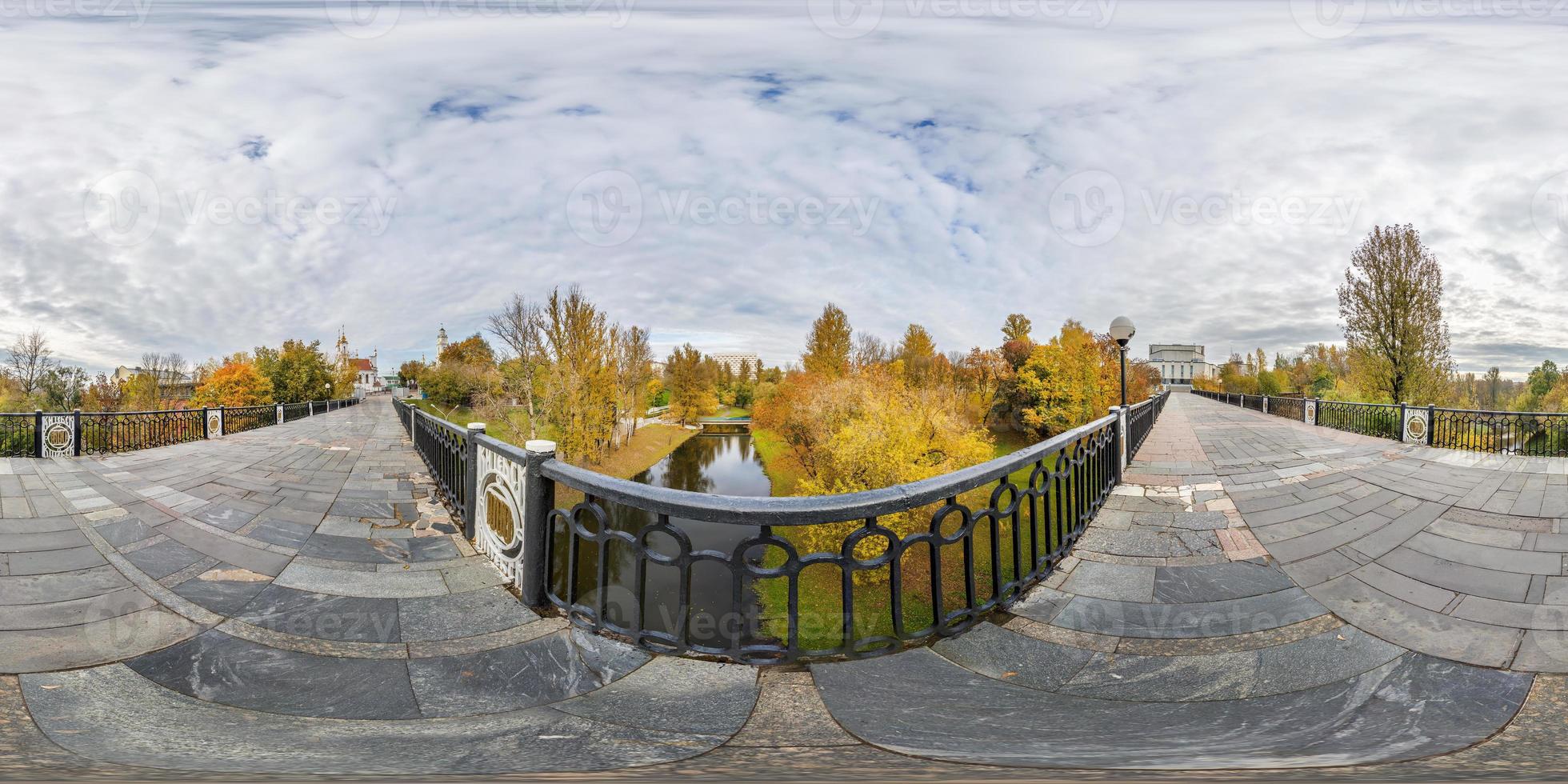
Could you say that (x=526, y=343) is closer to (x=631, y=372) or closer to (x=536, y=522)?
(x=631, y=372)

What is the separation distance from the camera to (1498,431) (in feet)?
28.6

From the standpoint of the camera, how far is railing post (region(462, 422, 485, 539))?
13.8 feet

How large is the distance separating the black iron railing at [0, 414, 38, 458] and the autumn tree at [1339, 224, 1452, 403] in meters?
27.9

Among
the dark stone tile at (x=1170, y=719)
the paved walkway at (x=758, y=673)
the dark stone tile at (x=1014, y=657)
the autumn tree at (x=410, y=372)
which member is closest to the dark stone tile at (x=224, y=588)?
the paved walkway at (x=758, y=673)

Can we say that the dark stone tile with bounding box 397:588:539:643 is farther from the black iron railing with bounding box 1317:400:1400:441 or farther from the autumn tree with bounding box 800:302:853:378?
the autumn tree with bounding box 800:302:853:378

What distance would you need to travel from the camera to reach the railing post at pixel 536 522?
2.92 meters

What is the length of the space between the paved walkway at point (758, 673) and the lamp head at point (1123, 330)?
4.71 metres

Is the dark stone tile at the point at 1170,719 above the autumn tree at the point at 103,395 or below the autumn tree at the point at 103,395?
below

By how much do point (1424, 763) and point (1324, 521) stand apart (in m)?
3.39

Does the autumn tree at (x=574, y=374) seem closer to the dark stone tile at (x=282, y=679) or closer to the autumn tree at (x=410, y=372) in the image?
the dark stone tile at (x=282, y=679)

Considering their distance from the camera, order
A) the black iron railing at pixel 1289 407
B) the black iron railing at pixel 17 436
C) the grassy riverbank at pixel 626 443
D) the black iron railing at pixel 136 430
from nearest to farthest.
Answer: the black iron railing at pixel 17 436 < the black iron railing at pixel 136 430 < the black iron railing at pixel 1289 407 < the grassy riverbank at pixel 626 443

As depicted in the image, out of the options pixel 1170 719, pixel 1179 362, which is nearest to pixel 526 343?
pixel 1170 719

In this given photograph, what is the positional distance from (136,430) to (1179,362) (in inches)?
4287

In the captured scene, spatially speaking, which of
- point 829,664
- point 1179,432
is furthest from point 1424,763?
point 1179,432
